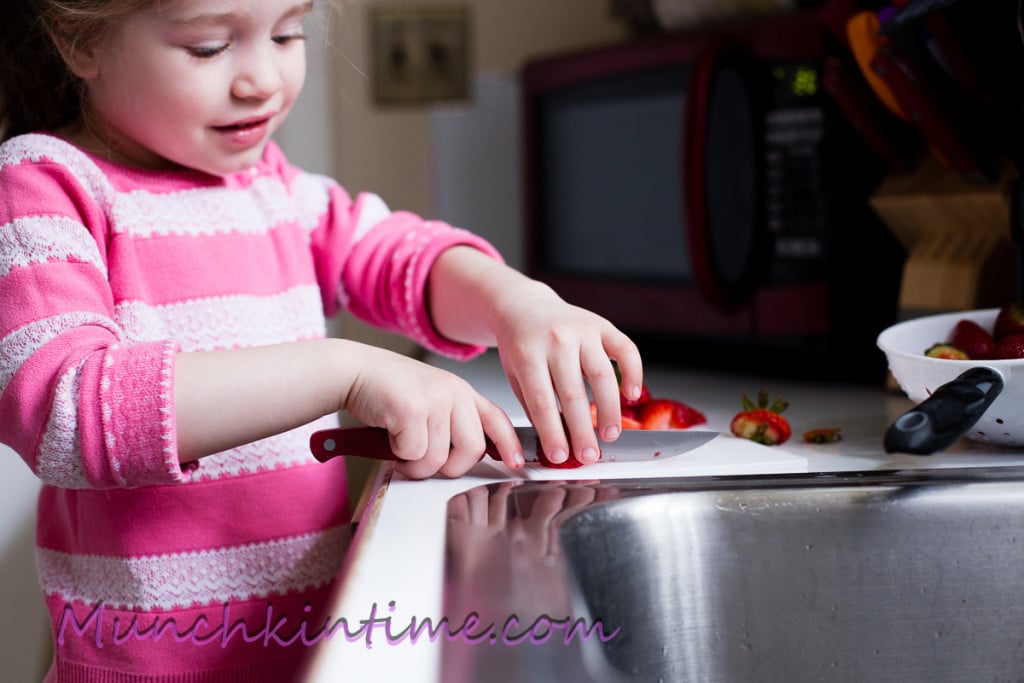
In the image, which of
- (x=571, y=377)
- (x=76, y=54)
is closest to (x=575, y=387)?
(x=571, y=377)

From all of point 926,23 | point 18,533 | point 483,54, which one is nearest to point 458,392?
point 926,23

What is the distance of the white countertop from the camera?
45 cm

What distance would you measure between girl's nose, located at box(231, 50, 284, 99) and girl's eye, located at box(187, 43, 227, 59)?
0.06 feet

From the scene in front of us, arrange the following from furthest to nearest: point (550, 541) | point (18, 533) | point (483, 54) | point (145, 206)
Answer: point (483, 54), point (18, 533), point (145, 206), point (550, 541)

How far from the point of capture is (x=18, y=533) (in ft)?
3.53

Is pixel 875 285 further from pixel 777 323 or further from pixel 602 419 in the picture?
pixel 602 419

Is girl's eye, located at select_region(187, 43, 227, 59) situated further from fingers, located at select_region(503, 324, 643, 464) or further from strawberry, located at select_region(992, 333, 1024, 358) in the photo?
strawberry, located at select_region(992, 333, 1024, 358)

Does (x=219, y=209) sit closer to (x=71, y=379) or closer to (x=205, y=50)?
(x=205, y=50)

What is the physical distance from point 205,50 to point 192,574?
348 mm

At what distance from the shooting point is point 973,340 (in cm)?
76

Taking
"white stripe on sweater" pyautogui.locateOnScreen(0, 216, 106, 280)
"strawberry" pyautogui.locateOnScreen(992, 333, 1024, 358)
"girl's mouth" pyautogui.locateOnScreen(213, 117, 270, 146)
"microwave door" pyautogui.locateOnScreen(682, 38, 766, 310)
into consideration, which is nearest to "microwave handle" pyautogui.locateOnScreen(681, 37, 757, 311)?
"microwave door" pyautogui.locateOnScreen(682, 38, 766, 310)

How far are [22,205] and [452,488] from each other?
12.6 inches

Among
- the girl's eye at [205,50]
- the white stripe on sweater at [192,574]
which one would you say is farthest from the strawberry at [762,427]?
the girl's eye at [205,50]

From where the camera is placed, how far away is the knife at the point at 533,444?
643mm
